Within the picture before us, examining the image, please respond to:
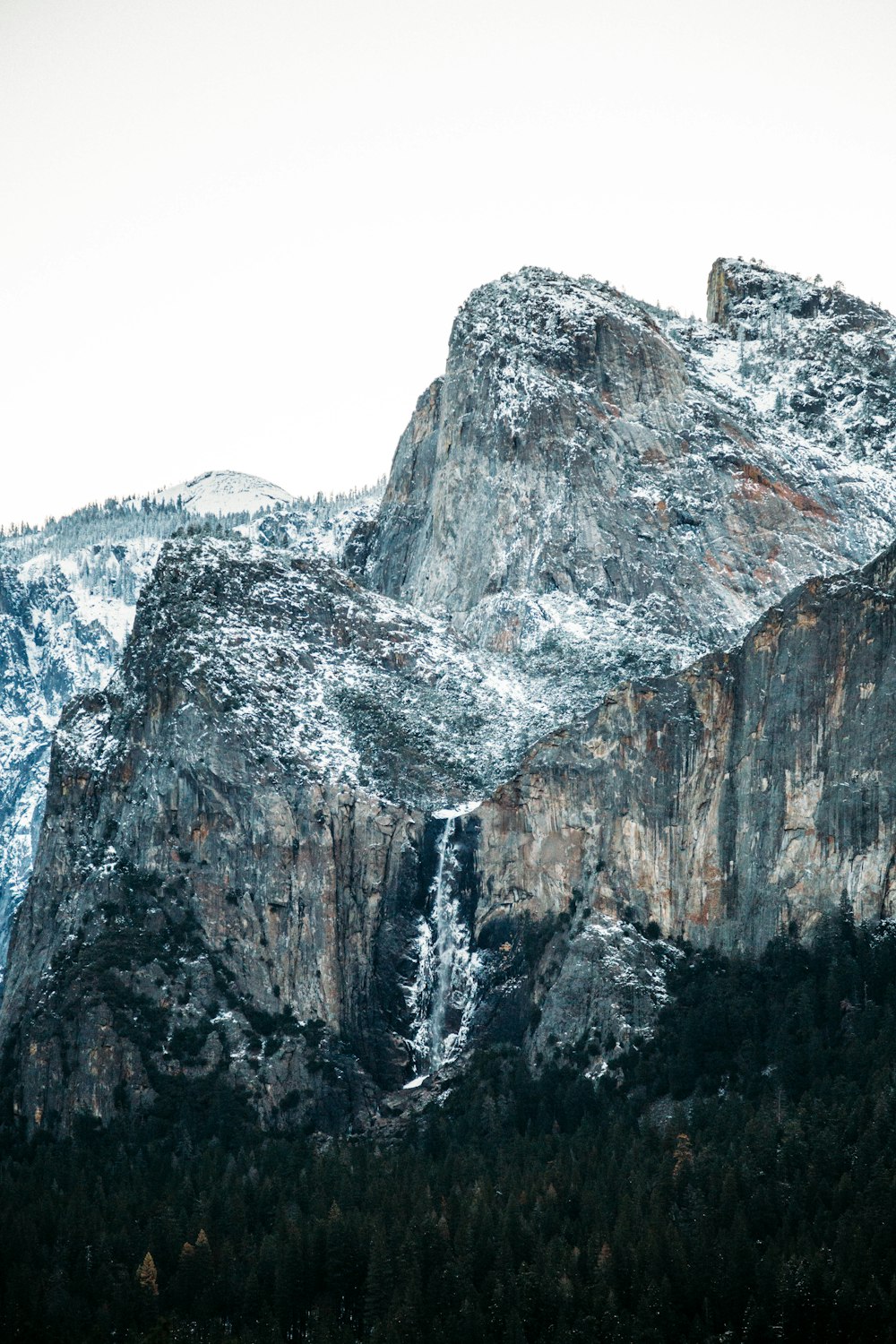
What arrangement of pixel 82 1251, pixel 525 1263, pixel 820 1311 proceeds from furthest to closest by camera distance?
pixel 82 1251, pixel 525 1263, pixel 820 1311

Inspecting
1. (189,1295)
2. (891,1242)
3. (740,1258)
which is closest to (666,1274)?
(740,1258)

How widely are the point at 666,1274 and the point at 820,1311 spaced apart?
12490mm

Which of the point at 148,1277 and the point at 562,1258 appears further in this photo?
the point at 148,1277

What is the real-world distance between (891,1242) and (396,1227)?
3913 cm

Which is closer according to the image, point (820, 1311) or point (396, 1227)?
point (820, 1311)

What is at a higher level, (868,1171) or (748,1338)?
(868,1171)

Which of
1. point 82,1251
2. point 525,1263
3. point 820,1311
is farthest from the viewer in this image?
point 82,1251

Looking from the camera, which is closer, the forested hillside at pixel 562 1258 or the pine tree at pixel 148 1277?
the forested hillside at pixel 562 1258

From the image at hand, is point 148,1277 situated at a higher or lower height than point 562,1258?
lower

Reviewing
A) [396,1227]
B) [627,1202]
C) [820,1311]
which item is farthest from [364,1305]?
[820,1311]

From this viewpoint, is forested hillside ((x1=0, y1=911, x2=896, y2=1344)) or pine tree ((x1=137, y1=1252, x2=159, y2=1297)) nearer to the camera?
forested hillside ((x1=0, y1=911, x2=896, y2=1344))

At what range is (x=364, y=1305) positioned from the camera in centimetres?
18350

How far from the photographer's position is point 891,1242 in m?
172

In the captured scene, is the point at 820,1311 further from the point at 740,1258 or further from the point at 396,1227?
the point at 396,1227
